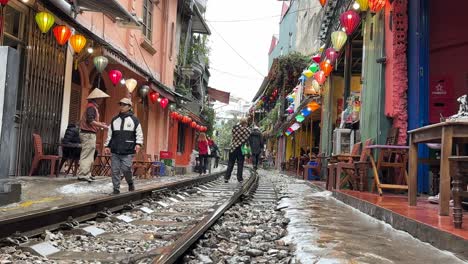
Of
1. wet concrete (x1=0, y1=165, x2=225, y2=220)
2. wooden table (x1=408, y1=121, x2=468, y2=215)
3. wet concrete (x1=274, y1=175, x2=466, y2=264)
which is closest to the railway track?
wet concrete (x1=0, y1=165, x2=225, y2=220)

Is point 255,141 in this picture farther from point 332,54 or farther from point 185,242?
point 185,242

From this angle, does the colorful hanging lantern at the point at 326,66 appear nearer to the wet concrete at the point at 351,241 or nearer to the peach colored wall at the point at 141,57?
the peach colored wall at the point at 141,57

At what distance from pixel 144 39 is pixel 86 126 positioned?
30.2 feet

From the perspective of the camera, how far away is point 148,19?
65.6 feet

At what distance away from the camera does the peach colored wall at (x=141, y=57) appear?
571 inches

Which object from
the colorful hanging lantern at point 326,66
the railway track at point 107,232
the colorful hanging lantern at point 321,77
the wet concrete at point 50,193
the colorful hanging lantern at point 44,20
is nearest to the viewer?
the railway track at point 107,232

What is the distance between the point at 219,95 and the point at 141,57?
2568cm

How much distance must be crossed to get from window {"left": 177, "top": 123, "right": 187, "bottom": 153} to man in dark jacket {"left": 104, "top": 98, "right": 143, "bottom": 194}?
66.5 ft

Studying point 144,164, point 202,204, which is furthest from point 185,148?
point 202,204

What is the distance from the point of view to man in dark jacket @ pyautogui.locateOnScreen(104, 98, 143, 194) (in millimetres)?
8391

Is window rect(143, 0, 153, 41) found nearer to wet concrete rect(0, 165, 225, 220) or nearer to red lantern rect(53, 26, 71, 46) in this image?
red lantern rect(53, 26, 71, 46)

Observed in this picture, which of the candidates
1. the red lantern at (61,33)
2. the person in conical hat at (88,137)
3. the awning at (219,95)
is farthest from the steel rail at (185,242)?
the awning at (219,95)

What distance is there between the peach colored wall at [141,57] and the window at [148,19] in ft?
1.55

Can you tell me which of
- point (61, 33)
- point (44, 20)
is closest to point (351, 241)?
point (44, 20)
